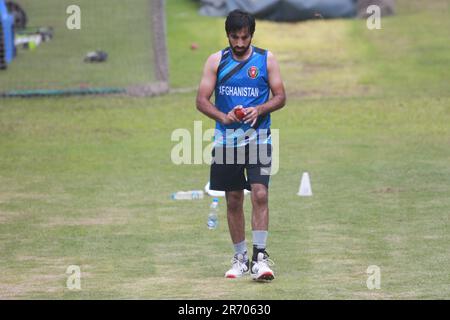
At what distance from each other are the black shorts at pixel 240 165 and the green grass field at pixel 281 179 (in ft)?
2.76

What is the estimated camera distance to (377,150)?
18.3 meters

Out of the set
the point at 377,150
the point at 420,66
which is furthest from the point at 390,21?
the point at 377,150

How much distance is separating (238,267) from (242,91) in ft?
5.04

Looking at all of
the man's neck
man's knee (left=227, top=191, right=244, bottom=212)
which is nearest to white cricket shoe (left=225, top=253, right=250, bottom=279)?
man's knee (left=227, top=191, right=244, bottom=212)

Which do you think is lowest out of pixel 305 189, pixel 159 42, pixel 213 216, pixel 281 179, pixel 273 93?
pixel 213 216

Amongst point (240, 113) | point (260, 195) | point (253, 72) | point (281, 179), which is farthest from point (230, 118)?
point (281, 179)

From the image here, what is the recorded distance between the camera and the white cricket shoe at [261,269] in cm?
981

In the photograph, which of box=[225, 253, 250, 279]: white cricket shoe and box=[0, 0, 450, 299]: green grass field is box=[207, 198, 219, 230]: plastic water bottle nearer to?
box=[0, 0, 450, 299]: green grass field

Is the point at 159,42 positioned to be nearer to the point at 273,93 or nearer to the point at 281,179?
the point at 281,179

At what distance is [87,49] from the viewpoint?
1038 inches

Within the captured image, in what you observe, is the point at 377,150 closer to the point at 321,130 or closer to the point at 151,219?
the point at 321,130

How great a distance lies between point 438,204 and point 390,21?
1436 centimetres

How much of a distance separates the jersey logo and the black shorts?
60 centimetres

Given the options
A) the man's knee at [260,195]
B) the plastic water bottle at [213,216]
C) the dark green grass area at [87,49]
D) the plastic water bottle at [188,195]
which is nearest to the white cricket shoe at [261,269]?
the man's knee at [260,195]
